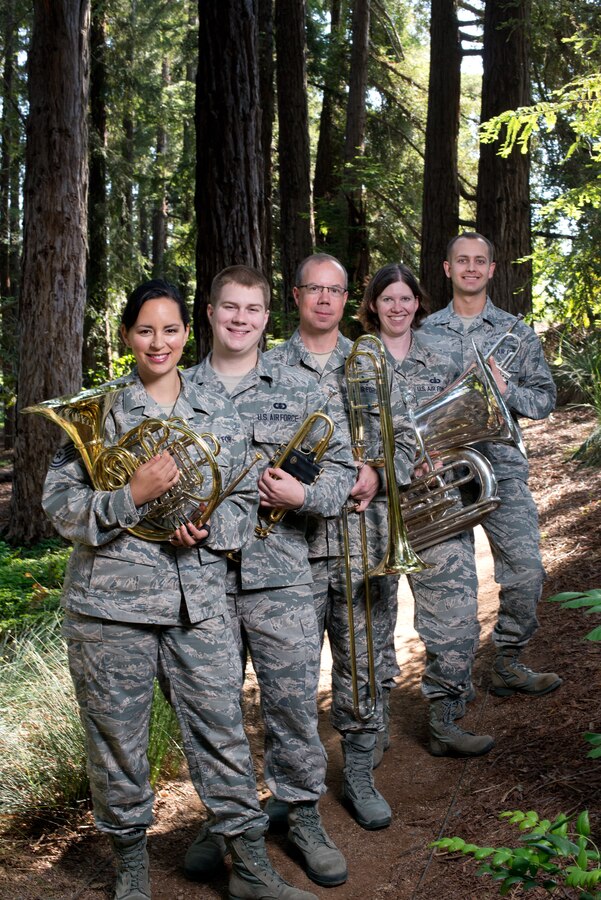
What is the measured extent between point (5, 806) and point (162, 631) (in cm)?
137

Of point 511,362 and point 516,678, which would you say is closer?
point 516,678

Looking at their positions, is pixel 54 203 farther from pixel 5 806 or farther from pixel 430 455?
pixel 5 806

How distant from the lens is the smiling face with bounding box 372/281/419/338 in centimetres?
507

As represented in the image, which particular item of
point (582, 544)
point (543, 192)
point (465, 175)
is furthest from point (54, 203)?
point (465, 175)

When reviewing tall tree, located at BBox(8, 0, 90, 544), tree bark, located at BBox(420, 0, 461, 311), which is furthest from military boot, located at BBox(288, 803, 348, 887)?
tree bark, located at BBox(420, 0, 461, 311)

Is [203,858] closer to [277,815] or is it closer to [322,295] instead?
[277,815]

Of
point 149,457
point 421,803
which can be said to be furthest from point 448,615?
point 149,457

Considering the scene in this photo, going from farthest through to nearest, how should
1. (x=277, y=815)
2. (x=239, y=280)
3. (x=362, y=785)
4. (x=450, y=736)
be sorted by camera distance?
(x=450, y=736) → (x=362, y=785) → (x=277, y=815) → (x=239, y=280)

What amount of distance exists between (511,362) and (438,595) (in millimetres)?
1569

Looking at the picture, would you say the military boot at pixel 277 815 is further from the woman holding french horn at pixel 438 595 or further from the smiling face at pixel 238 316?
the smiling face at pixel 238 316

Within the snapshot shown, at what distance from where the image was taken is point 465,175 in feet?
72.2

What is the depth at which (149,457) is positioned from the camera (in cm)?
358

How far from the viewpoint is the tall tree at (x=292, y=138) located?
15.1 metres

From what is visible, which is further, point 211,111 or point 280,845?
point 211,111
